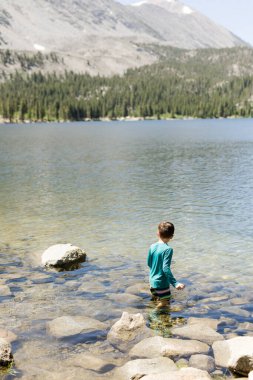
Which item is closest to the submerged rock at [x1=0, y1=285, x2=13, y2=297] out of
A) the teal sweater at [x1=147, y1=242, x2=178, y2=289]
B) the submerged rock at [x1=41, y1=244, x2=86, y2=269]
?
the submerged rock at [x1=41, y1=244, x2=86, y2=269]

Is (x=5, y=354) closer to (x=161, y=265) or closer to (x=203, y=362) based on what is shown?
(x=203, y=362)

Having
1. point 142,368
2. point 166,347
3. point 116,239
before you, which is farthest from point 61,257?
point 142,368

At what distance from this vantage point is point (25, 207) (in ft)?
107

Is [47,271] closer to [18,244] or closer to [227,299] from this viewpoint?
[18,244]

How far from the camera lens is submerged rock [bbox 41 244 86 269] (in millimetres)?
18406

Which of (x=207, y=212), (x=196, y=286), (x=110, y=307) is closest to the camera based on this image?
(x=110, y=307)

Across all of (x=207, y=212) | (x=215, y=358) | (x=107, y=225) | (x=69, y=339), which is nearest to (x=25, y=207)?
(x=107, y=225)

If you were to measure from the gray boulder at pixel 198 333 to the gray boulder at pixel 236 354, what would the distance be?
1.75 ft

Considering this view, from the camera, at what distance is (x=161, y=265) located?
45.6ft

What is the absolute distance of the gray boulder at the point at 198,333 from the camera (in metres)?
11.7

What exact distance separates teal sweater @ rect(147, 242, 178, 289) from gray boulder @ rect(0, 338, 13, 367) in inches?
203

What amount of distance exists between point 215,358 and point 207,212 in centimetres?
1996

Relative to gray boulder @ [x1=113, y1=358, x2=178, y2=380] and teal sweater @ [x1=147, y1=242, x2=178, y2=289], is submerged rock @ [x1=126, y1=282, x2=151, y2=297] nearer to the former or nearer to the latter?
teal sweater @ [x1=147, y1=242, x2=178, y2=289]

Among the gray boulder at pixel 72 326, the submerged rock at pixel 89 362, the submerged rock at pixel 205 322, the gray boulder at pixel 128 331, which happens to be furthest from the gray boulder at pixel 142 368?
the submerged rock at pixel 205 322
